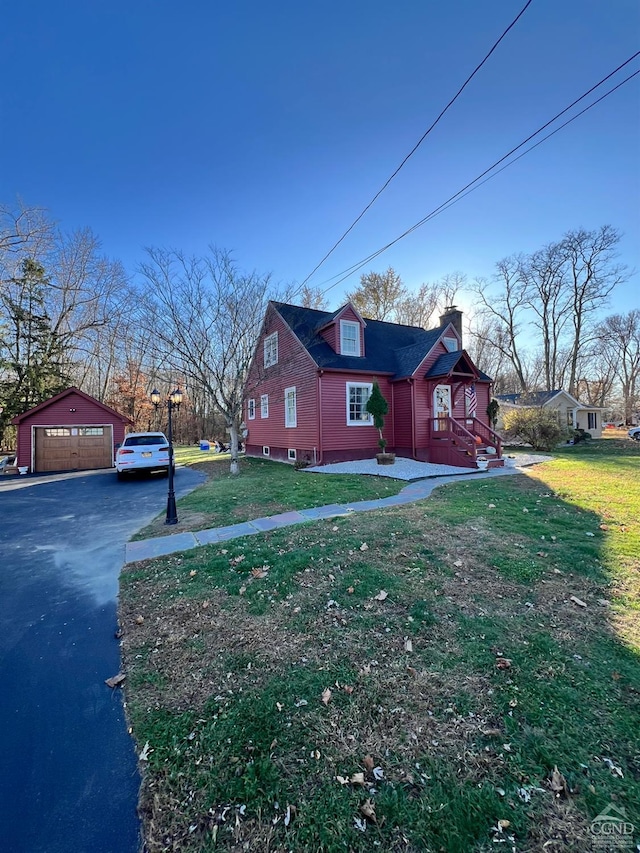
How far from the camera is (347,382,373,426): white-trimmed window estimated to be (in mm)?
14055

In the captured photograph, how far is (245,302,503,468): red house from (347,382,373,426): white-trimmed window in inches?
1.6

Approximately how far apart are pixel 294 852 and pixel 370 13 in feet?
39.2

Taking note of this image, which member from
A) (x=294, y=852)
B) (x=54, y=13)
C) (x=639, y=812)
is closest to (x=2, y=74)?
(x=54, y=13)

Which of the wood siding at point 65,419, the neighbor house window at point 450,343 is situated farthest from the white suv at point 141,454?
the neighbor house window at point 450,343

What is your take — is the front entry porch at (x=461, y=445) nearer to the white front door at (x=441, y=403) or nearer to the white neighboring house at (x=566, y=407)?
the white front door at (x=441, y=403)

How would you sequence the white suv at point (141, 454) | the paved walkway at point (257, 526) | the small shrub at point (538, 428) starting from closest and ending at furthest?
1. the paved walkway at point (257, 526)
2. the white suv at point (141, 454)
3. the small shrub at point (538, 428)

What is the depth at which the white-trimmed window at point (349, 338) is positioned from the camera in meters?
14.7

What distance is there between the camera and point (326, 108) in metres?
9.66

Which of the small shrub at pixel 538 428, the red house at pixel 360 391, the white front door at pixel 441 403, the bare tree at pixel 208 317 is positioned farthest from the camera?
the small shrub at pixel 538 428

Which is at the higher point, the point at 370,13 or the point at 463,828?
the point at 370,13

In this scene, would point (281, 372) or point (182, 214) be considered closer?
point (182, 214)

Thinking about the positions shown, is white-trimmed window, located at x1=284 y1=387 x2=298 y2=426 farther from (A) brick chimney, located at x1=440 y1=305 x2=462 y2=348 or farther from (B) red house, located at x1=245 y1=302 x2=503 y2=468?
(A) brick chimney, located at x1=440 y1=305 x2=462 y2=348

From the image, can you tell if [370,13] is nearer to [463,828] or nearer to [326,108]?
[326,108]

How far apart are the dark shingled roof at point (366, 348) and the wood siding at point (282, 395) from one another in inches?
17.6
